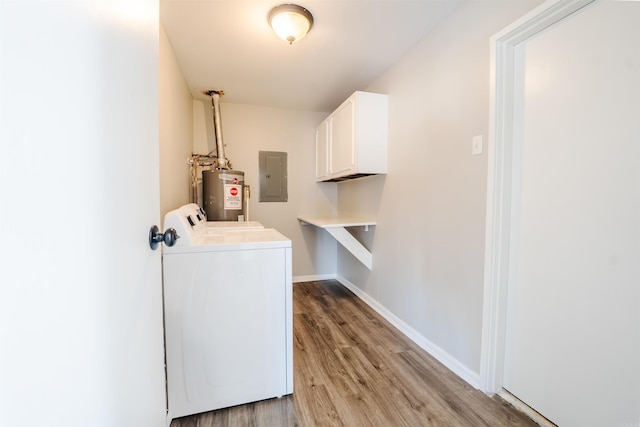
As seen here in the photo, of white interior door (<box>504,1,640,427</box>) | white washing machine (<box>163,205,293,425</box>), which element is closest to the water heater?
white washing machine (<box>163,205,293,425</box>)

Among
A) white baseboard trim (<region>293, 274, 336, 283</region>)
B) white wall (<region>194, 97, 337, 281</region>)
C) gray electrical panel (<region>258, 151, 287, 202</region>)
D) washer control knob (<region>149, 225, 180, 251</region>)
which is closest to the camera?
washer control knob (<region>149, 225, 180, 251</region>)

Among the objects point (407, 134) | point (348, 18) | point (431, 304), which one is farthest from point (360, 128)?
point (431, 304)

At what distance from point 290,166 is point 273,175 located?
25 centimetres

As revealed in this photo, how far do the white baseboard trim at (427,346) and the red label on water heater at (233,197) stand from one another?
63.9 inches

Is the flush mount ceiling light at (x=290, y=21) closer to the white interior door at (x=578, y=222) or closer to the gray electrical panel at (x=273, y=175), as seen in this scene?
the white interior door at (x=578, y=222)

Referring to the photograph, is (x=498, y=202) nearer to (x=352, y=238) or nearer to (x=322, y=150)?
(x=352, y=238)

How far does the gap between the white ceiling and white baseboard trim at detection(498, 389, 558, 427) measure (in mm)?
2220

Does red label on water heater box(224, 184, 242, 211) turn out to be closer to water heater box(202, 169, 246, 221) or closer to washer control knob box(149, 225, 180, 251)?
water heater box(202, 169, 246, 221)

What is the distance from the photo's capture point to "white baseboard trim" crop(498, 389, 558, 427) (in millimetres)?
1267

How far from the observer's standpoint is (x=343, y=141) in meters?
2.61

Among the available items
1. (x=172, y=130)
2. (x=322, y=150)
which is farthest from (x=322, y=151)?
(x=172, y=130)

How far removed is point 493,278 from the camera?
1422mm

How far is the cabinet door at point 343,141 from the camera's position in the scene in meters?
2.43

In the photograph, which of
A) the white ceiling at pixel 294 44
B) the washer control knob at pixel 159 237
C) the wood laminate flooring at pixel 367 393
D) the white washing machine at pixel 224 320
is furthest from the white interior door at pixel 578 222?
the washer control knob at pixel 159 237
